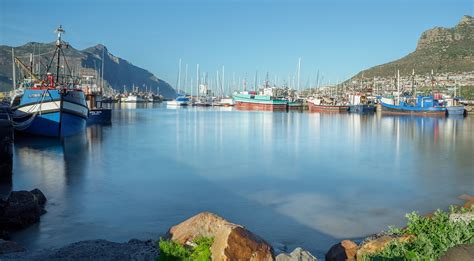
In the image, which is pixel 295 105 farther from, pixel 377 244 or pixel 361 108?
pixel 377 244

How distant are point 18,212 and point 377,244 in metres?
8.36

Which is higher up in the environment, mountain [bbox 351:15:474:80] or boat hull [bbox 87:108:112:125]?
mountain [bbox 351:15:474:80]

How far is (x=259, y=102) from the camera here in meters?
102

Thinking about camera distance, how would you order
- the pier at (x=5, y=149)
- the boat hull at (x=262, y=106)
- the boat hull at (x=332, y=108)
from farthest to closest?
the boat hull at (x=262, y=106)
the boat hull at (x=332, y=108)
the pier at (x=5, y=149)

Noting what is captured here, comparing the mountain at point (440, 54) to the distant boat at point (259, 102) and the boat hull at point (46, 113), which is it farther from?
the boat hull at point (46, 113)

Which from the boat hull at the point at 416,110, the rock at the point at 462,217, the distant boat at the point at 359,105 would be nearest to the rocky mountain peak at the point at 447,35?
the distant boat at the point at 359,105

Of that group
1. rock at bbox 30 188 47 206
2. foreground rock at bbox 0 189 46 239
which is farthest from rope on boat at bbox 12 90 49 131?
foreground rock at bbox 0 189 46 239

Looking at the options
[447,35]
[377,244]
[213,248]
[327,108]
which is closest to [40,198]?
[213,248]

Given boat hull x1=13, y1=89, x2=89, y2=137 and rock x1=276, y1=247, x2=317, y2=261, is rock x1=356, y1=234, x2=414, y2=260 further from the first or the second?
boat hull x1=13, y1=89, x2=89, y2=137

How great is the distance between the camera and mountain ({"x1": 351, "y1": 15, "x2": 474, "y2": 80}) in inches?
5330

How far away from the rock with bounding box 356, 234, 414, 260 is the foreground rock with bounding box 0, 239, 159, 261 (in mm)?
3327

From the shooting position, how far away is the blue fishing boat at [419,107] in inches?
2995

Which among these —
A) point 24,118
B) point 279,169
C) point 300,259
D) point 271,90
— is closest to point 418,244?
point 300,259

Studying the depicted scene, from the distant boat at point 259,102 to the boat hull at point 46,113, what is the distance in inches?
2641
